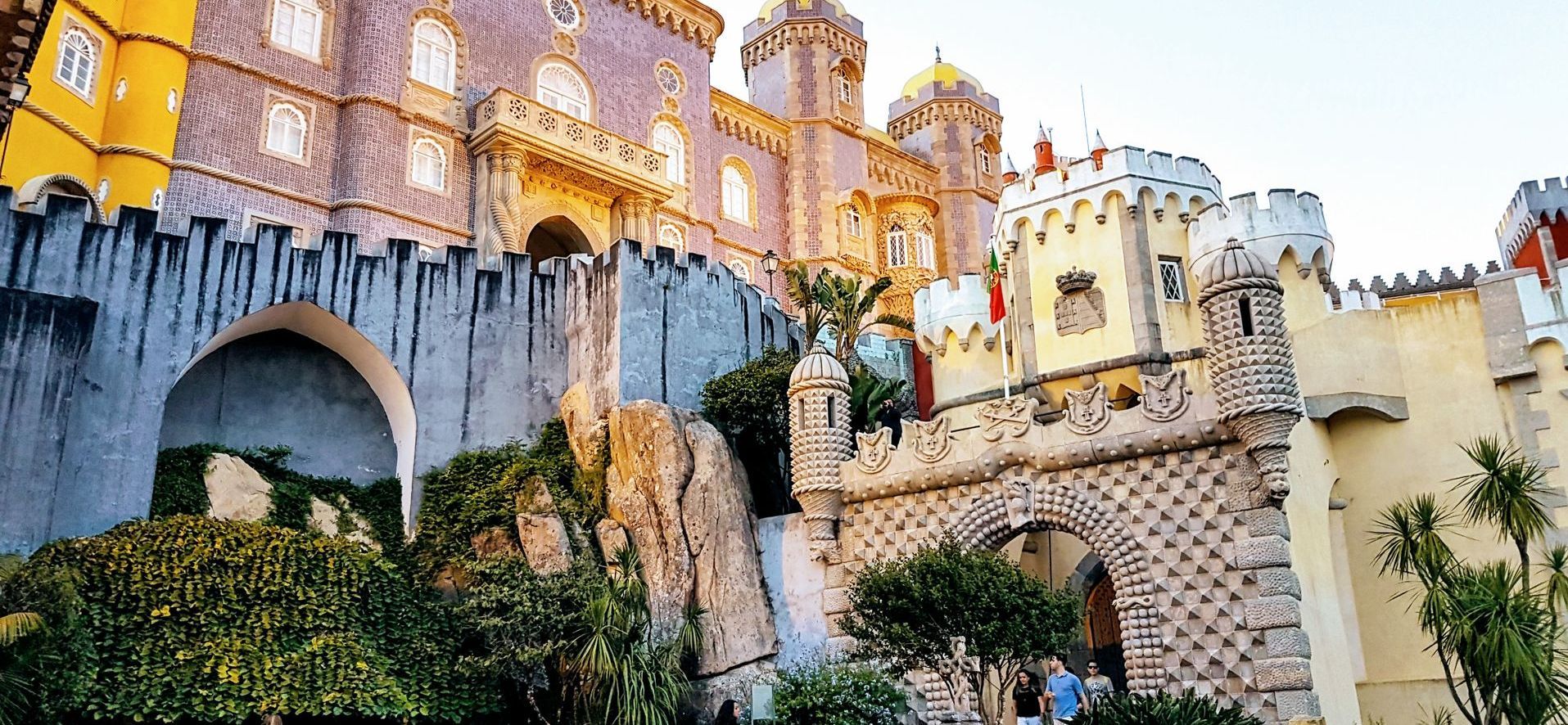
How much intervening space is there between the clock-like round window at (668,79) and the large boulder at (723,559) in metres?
18.5

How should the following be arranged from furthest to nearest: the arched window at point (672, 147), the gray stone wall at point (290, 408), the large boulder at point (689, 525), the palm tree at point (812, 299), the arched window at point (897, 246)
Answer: the arched window at point (897, 246)
the arched window at point (672, 147)
the palm tree at point (812, 299)
the gray stone wall at point (290, 408)
the large boulder at point (689, 525)

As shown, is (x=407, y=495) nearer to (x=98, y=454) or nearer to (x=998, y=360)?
(x=98, y=454)

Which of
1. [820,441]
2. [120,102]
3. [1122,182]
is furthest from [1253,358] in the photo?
[120,102]

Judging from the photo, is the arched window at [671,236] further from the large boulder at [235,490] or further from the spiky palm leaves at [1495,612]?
the spiky palm leaves at [1495,612]

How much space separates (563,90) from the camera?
109 ft

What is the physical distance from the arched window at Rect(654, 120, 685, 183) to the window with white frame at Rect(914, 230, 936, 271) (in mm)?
10365

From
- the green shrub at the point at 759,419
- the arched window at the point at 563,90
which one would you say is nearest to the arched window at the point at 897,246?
the arched window at the point at 563,90

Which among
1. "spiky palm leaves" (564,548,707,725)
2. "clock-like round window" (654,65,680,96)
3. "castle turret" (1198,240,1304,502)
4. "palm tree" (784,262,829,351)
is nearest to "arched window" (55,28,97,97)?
"clock-like round window" (654,65,680,96)

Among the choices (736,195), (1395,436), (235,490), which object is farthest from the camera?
(736,195)

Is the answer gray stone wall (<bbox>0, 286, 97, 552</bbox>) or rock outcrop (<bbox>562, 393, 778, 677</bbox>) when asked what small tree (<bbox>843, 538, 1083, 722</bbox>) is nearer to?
rock outcrop (<bbox>562, 393, 778, 677</bbox>)

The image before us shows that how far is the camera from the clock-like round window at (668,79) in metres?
36.3

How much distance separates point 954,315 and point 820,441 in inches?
324

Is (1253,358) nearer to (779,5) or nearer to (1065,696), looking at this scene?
(1065,696)

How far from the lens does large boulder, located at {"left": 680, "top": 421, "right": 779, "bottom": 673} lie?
61.5 feet
